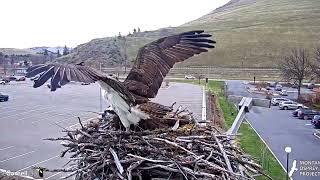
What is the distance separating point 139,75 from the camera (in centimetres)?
725

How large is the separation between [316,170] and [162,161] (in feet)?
35.4

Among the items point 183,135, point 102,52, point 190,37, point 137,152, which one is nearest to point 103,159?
point 137,152

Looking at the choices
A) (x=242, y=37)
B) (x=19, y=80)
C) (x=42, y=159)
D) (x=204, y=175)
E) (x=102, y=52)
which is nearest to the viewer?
(x=204, y=175)

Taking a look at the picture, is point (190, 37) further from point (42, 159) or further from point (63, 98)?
point (63, 98)

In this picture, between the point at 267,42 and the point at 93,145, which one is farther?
the point at 267,42

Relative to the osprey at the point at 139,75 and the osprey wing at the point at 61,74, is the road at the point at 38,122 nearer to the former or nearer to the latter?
the osprey at the point at 139,75

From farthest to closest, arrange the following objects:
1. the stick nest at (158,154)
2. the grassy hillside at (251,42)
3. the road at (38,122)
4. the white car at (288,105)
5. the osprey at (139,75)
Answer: the grassy hillside at (251,42) → the white car at (288,105) → the road at (38,122) → the stick nest at (158,154) → the osprey at (139,75)

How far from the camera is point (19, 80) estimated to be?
5850cm

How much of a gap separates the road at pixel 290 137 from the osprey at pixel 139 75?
4495 mm

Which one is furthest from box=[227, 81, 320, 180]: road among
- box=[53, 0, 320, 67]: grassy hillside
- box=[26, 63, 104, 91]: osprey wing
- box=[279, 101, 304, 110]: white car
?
box=[53, 0, 320, 67]: grassy hillside

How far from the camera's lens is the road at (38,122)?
16.9m

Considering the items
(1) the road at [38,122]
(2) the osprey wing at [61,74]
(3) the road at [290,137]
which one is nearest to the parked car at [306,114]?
(3) the road at [290,137]

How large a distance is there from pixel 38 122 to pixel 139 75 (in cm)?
1956

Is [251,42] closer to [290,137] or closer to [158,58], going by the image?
[290,137]
